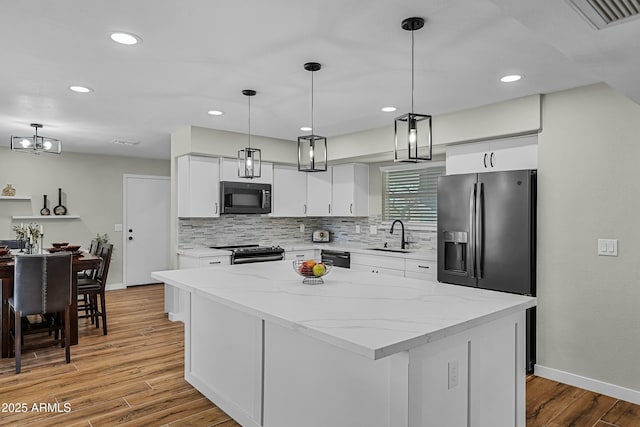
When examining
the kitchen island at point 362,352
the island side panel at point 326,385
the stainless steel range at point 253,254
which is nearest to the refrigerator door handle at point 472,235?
the kitchen island at point 362,352

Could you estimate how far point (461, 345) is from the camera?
1.90 meters

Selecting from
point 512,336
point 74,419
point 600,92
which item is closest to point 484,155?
point 600,92

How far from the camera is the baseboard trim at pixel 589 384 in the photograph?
3008mm

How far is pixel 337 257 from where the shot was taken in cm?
557

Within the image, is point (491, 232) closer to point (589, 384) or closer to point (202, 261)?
point (589, 384)

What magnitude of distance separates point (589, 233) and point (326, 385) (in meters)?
2.45

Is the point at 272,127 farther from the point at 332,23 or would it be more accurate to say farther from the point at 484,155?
the point at 332,23

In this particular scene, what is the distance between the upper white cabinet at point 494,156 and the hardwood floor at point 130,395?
183 cm

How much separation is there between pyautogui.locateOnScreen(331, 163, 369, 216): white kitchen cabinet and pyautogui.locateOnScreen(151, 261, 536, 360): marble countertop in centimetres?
266

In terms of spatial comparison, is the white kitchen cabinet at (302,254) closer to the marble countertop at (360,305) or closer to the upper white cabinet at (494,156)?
the upper white cabinet at (494,156)

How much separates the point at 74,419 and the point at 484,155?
152 inches

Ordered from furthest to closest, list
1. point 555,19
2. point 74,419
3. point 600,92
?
point 600,92 < point 74,419 < point 555,19

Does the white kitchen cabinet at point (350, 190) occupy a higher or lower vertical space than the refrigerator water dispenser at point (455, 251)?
higher

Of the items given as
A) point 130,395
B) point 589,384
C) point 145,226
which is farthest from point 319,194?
point 589,384
